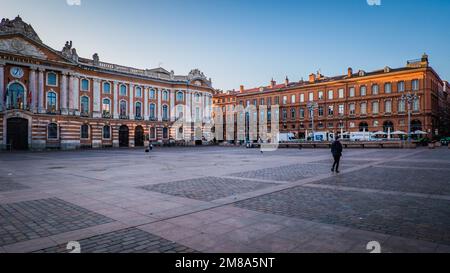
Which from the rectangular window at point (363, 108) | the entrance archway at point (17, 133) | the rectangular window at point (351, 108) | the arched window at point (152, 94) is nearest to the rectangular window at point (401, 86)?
the rectangular window at point (363, 108)

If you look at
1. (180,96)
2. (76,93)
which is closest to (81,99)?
(76,93)

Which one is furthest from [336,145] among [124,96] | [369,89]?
[369,89]

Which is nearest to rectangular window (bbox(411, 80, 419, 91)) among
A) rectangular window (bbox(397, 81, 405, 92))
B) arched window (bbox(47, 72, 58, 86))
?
rectangular window (bbox(397, 81, 405, 92))

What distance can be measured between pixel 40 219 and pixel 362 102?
210 ft

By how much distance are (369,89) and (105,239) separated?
2530 inches

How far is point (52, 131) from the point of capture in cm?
4225

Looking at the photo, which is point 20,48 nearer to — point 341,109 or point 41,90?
point 41,90

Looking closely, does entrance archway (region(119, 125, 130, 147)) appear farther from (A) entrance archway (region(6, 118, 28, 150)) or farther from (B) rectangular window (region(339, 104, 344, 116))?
(B) rectangular window (region(339, 104, 344, 116))

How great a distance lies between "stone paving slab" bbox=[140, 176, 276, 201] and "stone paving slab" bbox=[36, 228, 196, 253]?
3.04 meters

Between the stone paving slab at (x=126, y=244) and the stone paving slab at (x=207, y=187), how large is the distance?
304cm

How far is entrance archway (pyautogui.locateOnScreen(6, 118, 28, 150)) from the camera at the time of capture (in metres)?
38.3

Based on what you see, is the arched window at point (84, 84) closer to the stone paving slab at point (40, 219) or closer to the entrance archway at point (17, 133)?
the entrance archway at point (17, 133)

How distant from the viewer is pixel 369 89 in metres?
59.2

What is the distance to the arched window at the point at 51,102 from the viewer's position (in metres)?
42.3
